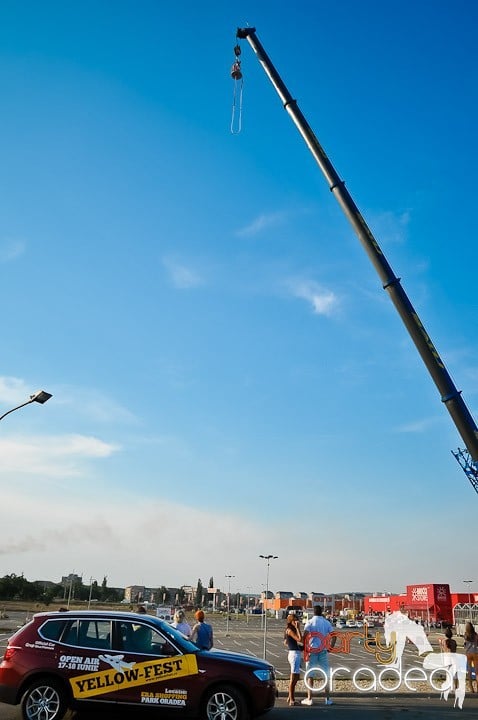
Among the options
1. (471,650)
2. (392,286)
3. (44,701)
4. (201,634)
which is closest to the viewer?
(44,701)

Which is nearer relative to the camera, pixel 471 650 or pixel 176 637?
pixel 176 637

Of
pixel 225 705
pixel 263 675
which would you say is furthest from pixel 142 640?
pixel 263 675

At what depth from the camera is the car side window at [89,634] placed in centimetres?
914

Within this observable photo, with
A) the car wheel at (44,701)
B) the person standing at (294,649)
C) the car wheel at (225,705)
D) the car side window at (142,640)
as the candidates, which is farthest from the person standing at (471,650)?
the car wheel at (44,701)

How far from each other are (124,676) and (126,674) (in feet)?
0.13

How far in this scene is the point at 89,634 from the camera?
30.3 ft

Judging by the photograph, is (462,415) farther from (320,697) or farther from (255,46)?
(255,46)

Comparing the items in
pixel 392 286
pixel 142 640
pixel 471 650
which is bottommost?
pixel 471 650

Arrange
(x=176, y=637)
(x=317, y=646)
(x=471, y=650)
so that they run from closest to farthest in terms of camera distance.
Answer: (x=176, y=637) < (x=317, y=646) < (x=471, y=650)

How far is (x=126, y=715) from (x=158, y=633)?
4.51ft

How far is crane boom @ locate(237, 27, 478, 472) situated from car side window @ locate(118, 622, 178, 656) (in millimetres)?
9895

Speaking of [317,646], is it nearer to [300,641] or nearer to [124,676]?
[300,641]

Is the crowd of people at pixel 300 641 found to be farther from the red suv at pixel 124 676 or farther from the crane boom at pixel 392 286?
the crane boom at pixel 392 286

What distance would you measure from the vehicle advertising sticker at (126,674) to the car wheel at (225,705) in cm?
47
